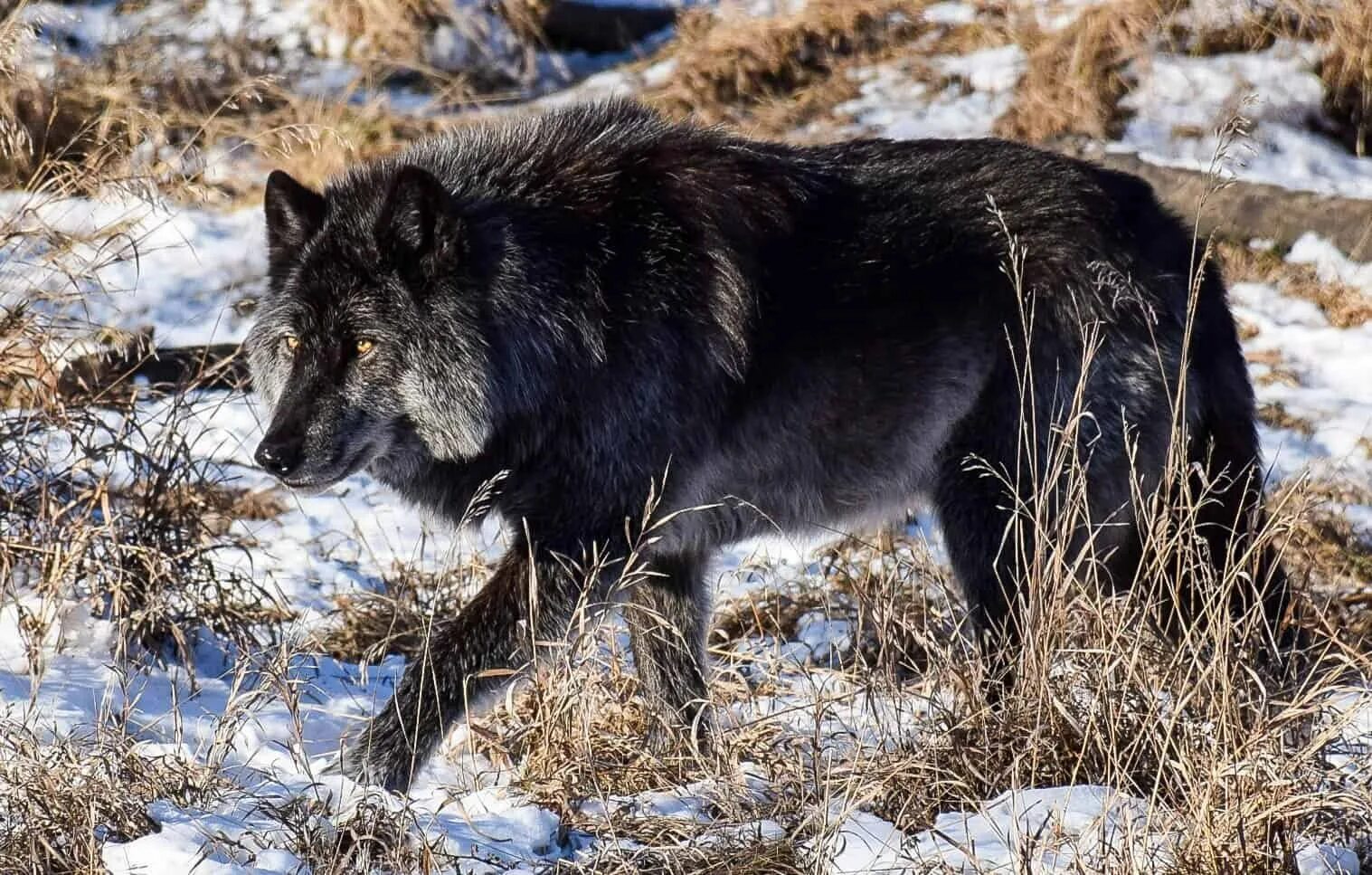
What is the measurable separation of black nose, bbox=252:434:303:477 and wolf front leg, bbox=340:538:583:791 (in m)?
0.64

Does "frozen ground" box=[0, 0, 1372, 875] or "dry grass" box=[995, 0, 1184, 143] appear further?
"dry grass" box=[995, 0, 1184, 143]

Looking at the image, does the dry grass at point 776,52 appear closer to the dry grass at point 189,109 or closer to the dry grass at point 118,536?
the dry grass at point 189,109

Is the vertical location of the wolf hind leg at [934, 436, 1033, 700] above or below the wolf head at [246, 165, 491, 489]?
below

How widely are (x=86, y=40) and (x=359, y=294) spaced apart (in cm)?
787

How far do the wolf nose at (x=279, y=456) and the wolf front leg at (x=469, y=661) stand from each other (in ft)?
2.10

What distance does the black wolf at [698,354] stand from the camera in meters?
4.20

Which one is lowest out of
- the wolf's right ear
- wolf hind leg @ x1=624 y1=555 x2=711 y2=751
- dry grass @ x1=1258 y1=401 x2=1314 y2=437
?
dry grass @ x1=1258 y1=401 x2=1314 y2=437

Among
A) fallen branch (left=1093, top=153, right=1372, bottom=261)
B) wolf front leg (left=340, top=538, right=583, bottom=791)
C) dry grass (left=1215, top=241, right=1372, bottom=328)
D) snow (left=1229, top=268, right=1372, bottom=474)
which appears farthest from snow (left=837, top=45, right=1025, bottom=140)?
wolf front leg (left=340, top=538, right=583, bottom=791)

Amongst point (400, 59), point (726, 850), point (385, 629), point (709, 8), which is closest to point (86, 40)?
point (400, 59)

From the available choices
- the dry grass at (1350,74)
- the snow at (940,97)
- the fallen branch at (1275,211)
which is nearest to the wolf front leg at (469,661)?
the fallen branch at (1275,211)

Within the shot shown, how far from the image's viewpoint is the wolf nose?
13.1 ft

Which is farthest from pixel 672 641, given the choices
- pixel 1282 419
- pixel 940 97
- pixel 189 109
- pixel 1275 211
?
pixel 189 109

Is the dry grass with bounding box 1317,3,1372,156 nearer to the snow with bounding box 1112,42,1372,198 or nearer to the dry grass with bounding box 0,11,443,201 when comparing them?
the snow with bounding box 1112,42,1372,198

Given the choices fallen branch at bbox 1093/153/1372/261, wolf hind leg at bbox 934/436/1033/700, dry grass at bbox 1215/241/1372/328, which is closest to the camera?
wolf hind leg at bbox 934/436/1033/700
